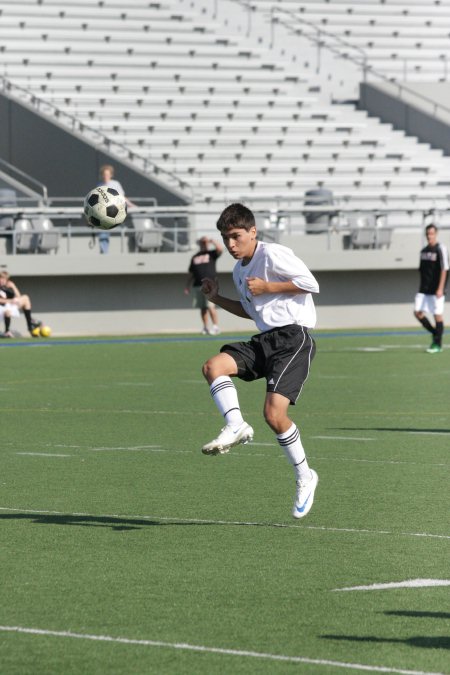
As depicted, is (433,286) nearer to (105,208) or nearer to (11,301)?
(11,301)

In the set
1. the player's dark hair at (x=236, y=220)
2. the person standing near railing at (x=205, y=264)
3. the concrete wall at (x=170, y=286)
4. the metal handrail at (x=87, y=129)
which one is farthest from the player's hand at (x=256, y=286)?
the metal handrail at (x=87, y=129)

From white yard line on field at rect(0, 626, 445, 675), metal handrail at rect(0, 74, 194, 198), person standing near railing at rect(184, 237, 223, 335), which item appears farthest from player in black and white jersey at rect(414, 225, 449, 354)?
white yard line on field at rect(0, 626, 445, 675)

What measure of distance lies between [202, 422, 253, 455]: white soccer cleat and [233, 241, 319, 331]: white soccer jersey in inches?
25.0

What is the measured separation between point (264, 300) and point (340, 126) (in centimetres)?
3462

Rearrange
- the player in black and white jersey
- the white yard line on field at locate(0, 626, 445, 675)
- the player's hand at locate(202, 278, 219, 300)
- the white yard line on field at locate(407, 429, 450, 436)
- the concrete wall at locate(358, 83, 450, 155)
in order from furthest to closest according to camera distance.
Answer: the concrete wall at locate(358, 83, 450, 155) < the player in black and white jersey < the white yard line on field at locate(407, 429, 450, 436) < the player's hand at locate(202, 278, 219, 300) < the white yard line on field at locate(0, 626, 445, 675)

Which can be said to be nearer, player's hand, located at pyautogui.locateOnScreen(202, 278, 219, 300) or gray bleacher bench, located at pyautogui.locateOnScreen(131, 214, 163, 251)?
player's hand, located at pyautogui.locateOnScreen(202, 278, 219, 300)

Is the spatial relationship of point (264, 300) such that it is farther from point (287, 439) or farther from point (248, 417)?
point (248, 417)

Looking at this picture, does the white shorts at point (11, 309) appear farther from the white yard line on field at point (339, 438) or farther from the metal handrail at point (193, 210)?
the white yard line on field at point (339, 438)

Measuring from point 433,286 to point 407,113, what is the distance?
20310 millimetres

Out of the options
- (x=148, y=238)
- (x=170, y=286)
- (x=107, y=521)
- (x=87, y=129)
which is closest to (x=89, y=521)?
(x=107, y=521)

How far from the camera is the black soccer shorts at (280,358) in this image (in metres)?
8.42

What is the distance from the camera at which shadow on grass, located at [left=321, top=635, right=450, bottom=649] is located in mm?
5385

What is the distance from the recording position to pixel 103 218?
13.1 m

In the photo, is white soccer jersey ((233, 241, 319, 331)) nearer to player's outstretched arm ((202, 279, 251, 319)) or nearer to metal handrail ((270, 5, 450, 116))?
player's outstretched arm ((202, 279, 251, 319))
